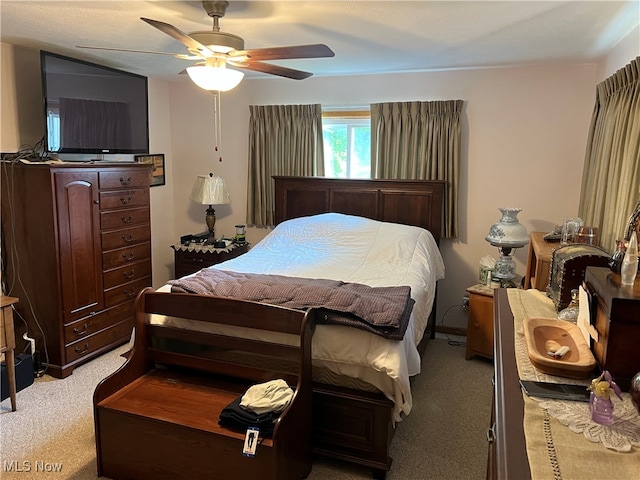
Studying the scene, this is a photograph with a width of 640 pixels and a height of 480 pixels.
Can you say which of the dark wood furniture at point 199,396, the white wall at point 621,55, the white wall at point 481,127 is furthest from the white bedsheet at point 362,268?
the white wall at point 621,55

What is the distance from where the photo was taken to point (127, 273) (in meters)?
3.80

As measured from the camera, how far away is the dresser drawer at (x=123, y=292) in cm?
364

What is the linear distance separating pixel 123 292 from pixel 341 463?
2.30 meters

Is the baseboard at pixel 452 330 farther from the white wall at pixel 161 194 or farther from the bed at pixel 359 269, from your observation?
the white wall at pixel 161 194

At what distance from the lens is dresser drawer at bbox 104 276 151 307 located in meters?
3.64

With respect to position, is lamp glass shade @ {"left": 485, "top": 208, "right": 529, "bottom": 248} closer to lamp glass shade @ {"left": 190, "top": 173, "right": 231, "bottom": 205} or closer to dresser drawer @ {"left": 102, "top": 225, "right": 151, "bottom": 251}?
lamp glass shade @ {"left": 190, "top": 173, "right": 231, "bottom": 205}

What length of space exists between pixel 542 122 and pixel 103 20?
3249mm

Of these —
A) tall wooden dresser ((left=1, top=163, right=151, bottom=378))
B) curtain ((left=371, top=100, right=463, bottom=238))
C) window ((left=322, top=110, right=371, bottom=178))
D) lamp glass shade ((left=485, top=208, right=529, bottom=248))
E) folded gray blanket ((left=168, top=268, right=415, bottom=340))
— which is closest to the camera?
folded gray blanket ((left=168, top=268, right=415, bottom=340))

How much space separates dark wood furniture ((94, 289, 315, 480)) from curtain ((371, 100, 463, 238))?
7.62 feet

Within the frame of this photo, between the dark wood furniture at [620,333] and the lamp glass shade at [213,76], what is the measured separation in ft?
6.33

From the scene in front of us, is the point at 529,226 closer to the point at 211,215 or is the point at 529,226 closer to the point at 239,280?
the point at 239,280

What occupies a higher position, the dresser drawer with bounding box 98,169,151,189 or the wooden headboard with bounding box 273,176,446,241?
the dresser drawer with bounding box 98,169,151,189

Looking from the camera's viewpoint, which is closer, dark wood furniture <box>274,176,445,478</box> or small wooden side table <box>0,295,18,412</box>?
small wooden side table <box>0,295,18,412</box>

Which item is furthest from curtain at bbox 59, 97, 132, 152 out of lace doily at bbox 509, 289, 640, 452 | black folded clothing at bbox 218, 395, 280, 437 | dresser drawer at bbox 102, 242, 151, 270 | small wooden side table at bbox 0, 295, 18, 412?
lace doily at bbox 509, 289, 640, 452
